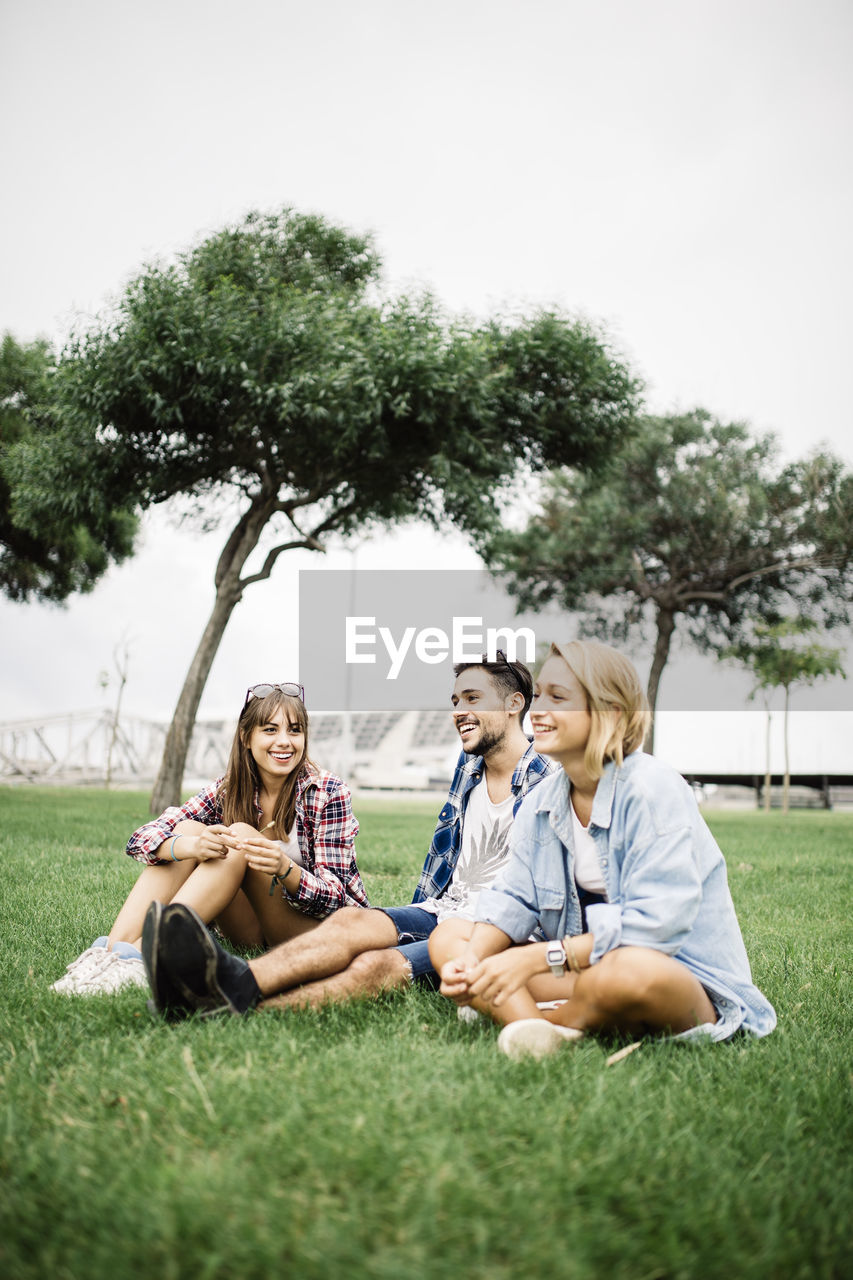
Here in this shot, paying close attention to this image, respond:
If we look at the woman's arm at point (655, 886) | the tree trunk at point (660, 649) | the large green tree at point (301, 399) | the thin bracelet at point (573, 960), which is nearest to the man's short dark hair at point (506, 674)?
the woman's arm at point (655, 886)

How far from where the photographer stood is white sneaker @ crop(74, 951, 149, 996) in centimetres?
352

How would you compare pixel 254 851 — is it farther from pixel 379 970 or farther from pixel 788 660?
pixel 788 660

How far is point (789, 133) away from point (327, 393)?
728cm

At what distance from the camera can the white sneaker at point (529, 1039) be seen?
2775mm

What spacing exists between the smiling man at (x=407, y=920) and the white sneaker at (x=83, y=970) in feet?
1.94

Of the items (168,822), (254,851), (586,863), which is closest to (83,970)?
(168,822)

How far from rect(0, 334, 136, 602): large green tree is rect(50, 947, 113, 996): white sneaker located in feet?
38.9

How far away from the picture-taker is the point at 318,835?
397cm

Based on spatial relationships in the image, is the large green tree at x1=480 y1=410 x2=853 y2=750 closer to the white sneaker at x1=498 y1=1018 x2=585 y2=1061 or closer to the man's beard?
the man's beard

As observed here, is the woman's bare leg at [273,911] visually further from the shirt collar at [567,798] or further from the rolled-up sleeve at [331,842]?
the shirt collar at [567,798]

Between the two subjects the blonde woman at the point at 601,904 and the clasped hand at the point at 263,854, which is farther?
the clasped hand at the point at 263,854

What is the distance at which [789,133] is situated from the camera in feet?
40.7

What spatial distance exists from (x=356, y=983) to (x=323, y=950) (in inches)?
8.1

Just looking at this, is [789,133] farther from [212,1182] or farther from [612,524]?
[212,1182]
